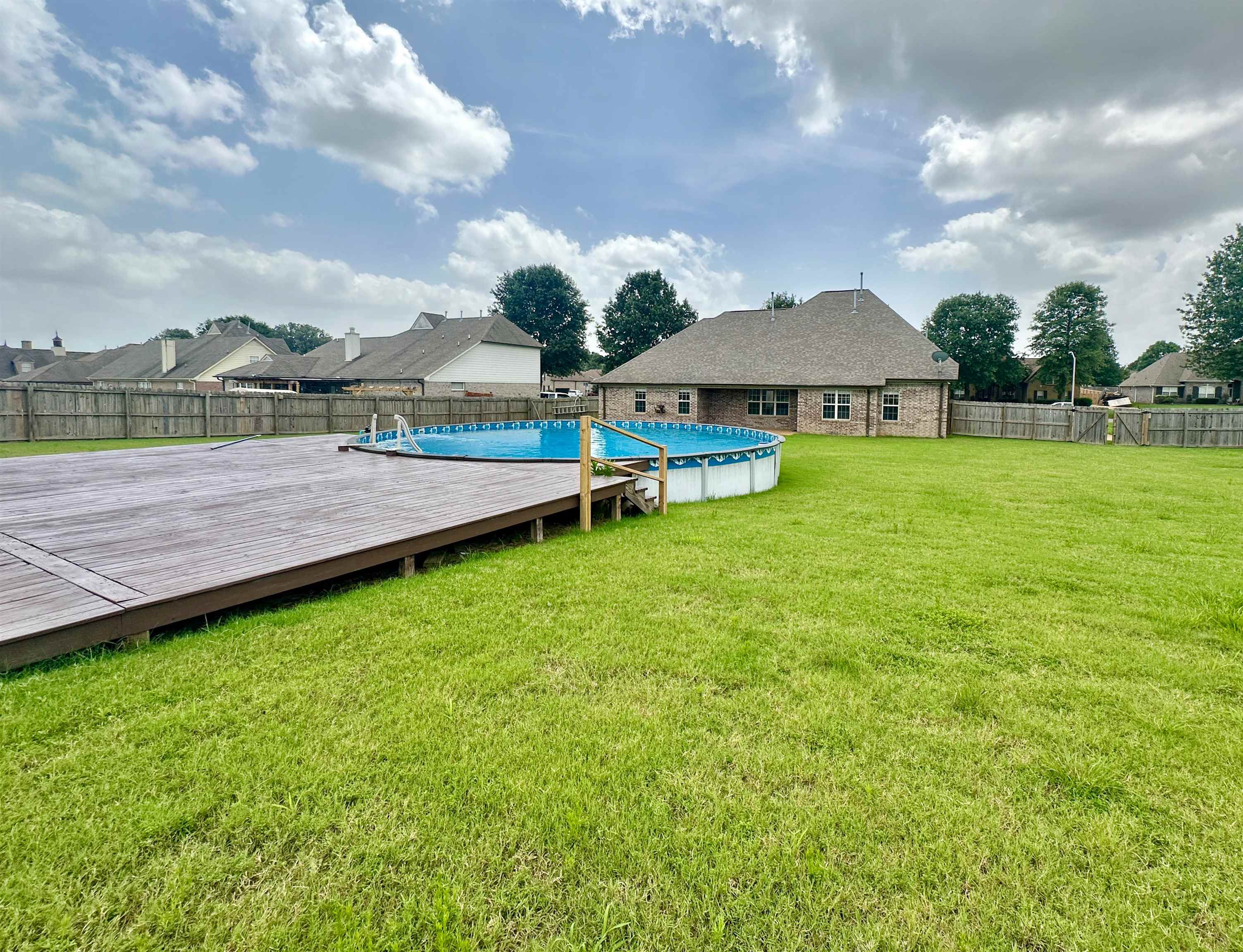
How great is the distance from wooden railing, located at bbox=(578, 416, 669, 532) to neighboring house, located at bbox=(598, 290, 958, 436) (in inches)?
694

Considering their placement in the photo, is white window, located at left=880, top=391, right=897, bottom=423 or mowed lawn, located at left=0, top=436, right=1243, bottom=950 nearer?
mowed lawn, located at left=0, top=436, right=1243, bottom=950

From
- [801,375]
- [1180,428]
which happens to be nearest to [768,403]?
[801,375]

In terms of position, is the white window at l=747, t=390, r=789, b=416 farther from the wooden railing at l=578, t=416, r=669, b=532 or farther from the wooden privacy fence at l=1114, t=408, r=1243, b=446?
the wooden railing at l=578, t=416, r=669, b=532

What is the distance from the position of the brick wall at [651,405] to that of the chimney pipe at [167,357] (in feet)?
122

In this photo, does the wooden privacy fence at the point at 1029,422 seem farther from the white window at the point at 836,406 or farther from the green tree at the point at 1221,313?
the green tree at the point at 1221,313

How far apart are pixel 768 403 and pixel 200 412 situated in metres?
21.7

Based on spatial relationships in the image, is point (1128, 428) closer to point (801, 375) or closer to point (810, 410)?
point (810, 410)

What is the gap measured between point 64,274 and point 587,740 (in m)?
39.3

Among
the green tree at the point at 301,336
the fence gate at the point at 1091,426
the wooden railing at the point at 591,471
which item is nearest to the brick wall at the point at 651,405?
the fence gate at the point at 1091,426

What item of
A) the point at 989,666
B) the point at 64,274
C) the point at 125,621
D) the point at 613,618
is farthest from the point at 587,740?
the point at 64,274

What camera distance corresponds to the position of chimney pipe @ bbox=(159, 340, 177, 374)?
4341cm

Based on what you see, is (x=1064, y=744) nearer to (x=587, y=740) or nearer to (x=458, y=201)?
(x=587, y=740)

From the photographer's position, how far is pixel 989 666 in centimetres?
344

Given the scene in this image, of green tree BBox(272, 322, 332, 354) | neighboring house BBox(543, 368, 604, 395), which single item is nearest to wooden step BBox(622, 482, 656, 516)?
neighboring house BBox(543, 368, 604, 395)
